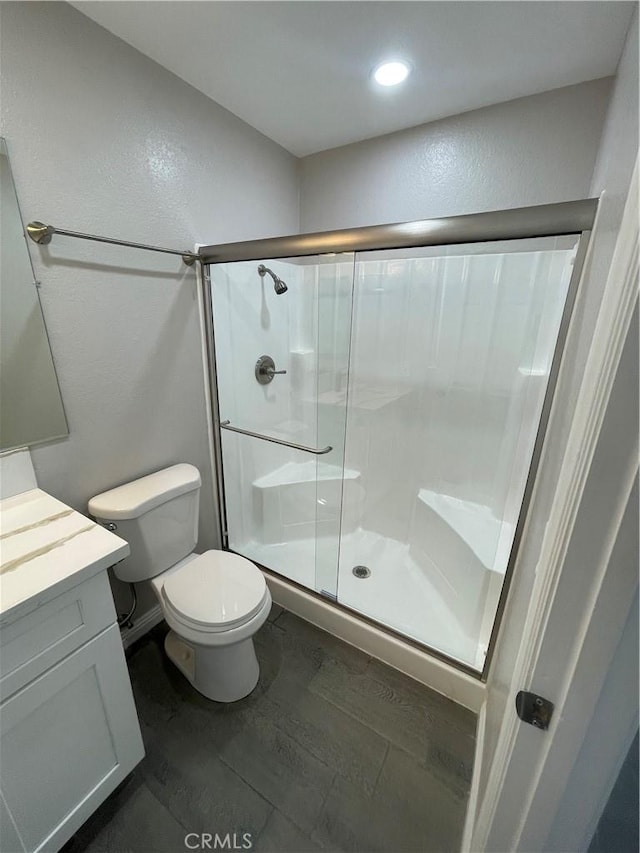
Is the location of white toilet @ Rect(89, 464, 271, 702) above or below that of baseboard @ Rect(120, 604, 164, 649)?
above

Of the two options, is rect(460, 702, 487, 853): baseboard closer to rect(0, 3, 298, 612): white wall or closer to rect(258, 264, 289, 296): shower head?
rect(0, 3, 298, 612): white wall

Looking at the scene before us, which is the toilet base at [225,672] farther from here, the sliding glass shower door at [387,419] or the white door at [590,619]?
the white door at [590,619]

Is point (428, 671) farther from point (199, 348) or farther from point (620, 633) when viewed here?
point (199, 348)

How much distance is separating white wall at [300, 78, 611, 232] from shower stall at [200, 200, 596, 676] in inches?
10.0

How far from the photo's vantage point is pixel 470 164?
1.52 meters

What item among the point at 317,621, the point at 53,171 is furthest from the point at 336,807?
the point at 53,171

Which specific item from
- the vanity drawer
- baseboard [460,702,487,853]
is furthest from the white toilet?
baseboard [460,702,487,853]

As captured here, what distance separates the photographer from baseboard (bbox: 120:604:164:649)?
5.19ft

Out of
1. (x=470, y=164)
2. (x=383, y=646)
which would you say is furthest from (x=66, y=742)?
(x=470, y=164)

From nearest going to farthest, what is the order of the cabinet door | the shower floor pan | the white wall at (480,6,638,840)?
the white wall at (480,6,638,840) → the cabinet door → the shower floor pan

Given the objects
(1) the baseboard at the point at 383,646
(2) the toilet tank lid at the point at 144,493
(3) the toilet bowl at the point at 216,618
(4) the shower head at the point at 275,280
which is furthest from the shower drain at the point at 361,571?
(4) the shower head at the point at 275,280

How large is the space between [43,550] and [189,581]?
1.93ft

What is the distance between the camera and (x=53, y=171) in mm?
1094

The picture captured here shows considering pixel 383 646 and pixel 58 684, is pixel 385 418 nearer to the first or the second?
pixel 383 646
